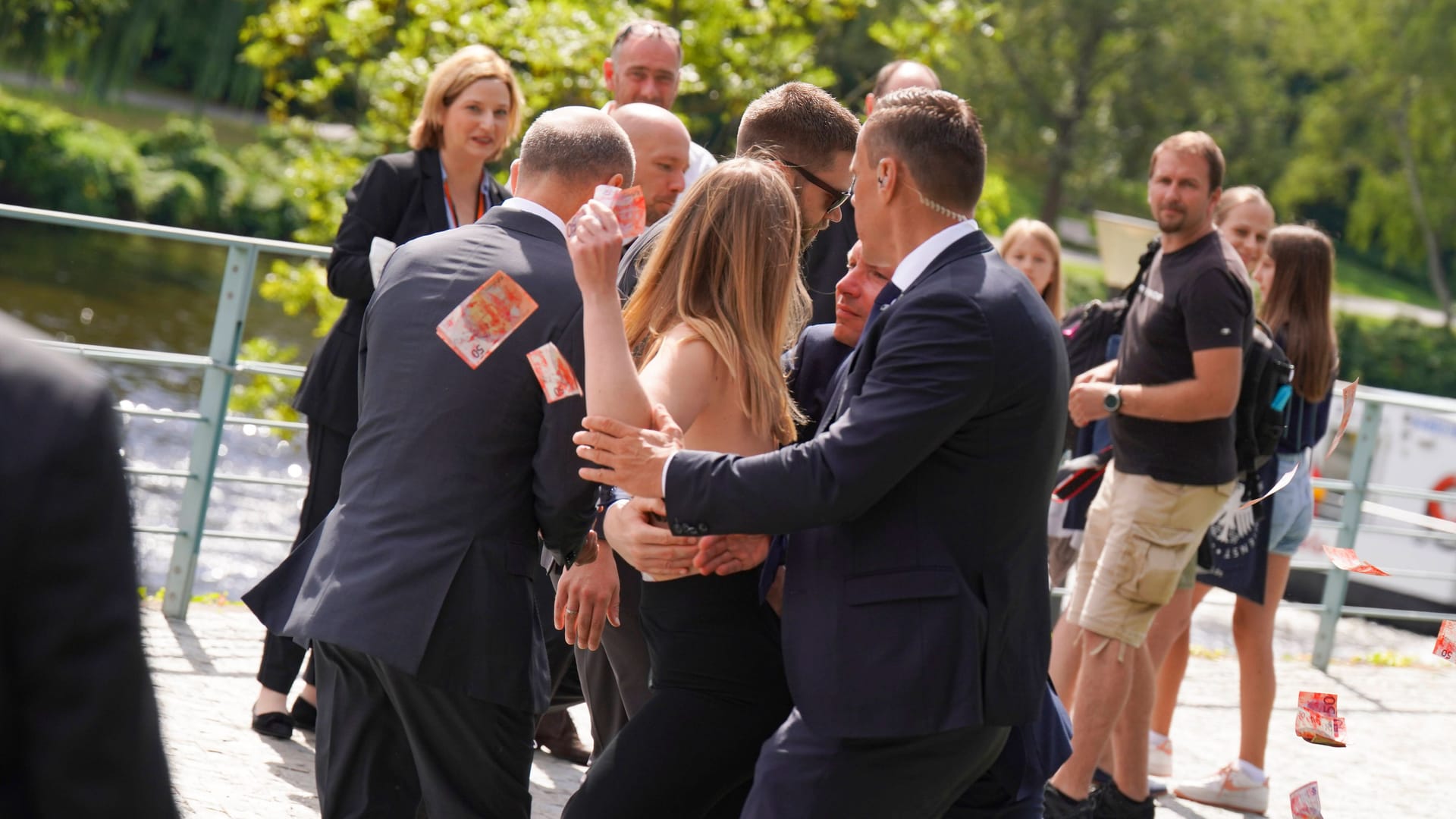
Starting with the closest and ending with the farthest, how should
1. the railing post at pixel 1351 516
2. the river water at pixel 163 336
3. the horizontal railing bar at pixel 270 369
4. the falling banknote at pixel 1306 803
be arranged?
the falling banknote at pixel 1306 803 → the horizontal railing bar at pixel 270 369 → the railing post at pixel 1351 516 → the river water at pixel 163 336

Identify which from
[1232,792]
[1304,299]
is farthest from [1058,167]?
[1232,792]

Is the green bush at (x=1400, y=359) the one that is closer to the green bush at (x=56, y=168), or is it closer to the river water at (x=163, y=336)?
the river water at (x=163, y=336)

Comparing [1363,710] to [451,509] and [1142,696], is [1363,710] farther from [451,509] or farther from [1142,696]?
[451,509]

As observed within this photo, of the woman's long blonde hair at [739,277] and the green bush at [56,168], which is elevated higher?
the green bush at [56,168]

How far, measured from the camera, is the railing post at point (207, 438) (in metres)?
5.94

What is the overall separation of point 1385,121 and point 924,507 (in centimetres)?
5296

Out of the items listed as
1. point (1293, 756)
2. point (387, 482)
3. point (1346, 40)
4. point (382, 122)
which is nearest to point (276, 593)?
point (387, 482)

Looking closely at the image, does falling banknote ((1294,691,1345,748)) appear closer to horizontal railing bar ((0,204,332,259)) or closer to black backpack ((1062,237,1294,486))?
black backpack ((1062,237,1294,486))

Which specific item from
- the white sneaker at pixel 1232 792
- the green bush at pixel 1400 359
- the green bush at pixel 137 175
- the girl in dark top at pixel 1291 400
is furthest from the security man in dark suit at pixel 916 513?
Result: the green bush at pixel 1400 359

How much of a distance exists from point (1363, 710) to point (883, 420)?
585 centimetres

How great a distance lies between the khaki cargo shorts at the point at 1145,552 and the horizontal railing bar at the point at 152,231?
2.96 metres

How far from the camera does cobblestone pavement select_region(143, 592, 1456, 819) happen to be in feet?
14.8

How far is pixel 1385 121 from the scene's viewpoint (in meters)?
49.8

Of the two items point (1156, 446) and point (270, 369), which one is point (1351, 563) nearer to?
point (1156, 446)
